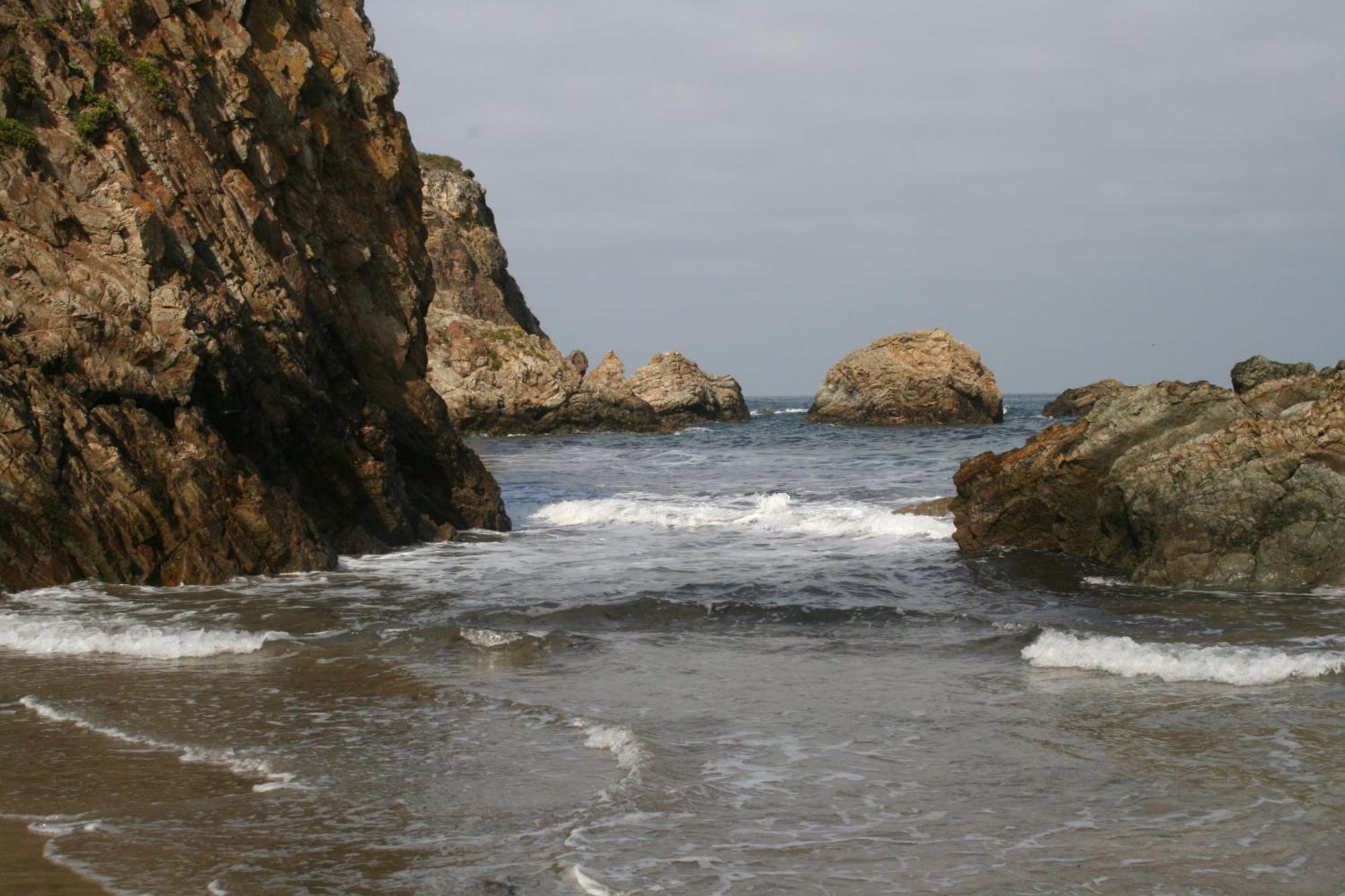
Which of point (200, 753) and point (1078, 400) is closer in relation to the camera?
point (200, 753)

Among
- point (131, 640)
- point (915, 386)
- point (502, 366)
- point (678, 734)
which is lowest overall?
point (678, 734)

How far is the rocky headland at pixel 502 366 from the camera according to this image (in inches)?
2319

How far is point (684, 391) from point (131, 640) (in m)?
62.6

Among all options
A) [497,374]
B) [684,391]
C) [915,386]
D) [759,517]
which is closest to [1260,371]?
[759,517]

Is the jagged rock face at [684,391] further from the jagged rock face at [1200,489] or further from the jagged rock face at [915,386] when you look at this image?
the jagged rock face at [1200,489]

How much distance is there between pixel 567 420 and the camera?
6094cm

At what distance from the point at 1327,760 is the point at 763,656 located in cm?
438

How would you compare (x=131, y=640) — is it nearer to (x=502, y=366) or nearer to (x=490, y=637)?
(x=490, y=637)

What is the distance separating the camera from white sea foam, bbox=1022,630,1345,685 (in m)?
9.08

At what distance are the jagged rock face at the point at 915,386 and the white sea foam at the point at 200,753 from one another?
59517mm

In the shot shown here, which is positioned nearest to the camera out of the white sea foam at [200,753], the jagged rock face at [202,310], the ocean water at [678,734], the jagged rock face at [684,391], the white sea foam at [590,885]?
the white sea foam at [590,885]

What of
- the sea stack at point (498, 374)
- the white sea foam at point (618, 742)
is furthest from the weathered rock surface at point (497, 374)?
the white sea foam at point (618, 742)

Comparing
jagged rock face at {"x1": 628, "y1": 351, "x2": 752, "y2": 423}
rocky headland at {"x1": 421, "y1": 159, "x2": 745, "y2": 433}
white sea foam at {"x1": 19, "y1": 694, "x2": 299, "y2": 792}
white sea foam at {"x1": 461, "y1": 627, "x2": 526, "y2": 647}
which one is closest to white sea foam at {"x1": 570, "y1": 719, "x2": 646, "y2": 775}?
white sea foam at {"x1": 19, "y1": 694, "x2": 299, "y2": 792}

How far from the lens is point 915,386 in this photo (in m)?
65.7
